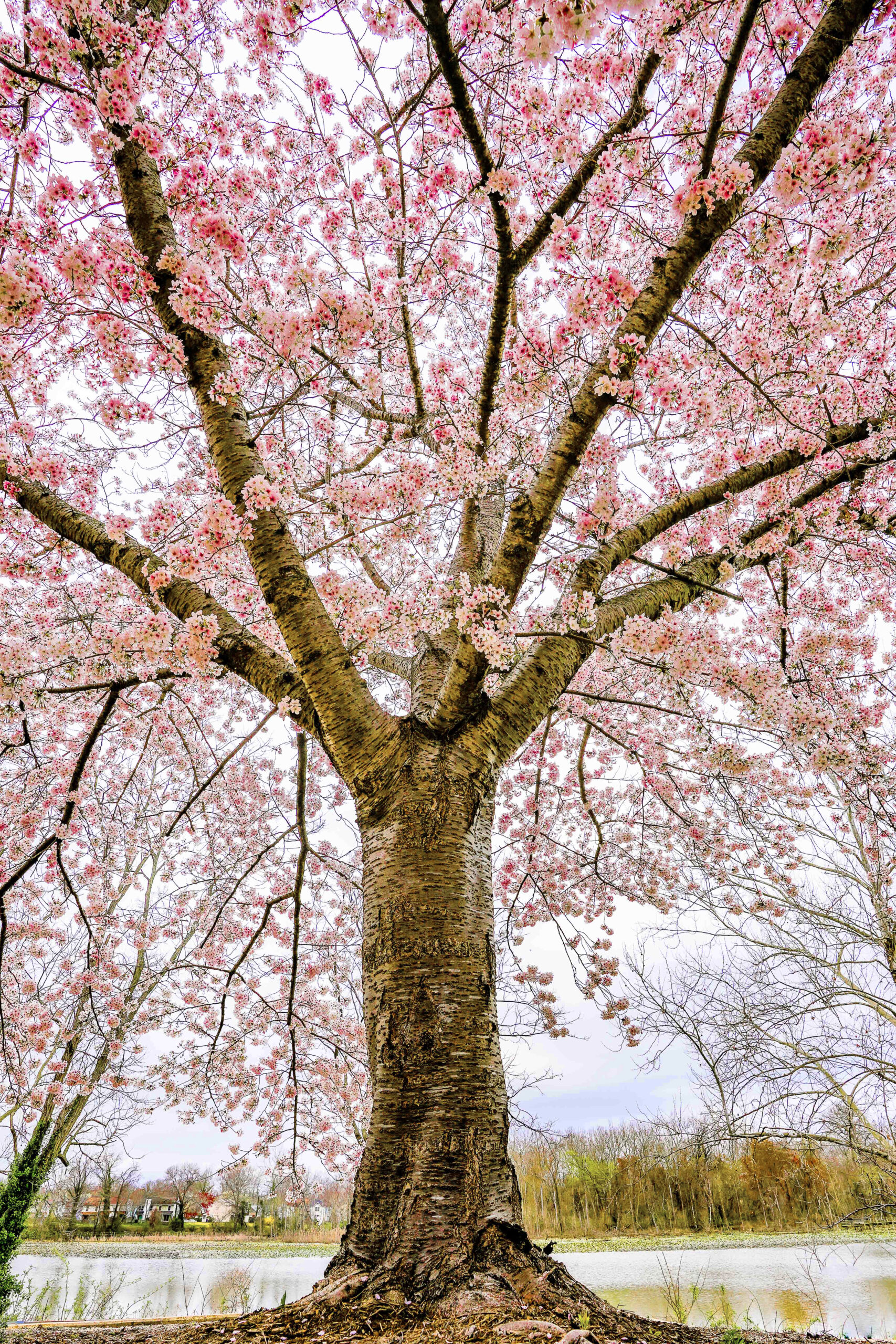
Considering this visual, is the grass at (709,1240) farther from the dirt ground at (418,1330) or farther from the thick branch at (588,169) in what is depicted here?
the thick branch at (588,169)

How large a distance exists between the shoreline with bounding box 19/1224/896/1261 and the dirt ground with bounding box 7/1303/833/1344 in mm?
9545

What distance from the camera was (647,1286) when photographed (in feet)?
20.4

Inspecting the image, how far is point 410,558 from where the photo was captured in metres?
6.48

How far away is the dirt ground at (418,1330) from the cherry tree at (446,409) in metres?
0.13

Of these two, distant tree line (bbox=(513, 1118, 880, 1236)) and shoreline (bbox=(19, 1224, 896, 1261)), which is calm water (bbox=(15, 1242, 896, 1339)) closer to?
shoreline (bbox=(19, 1224, 896, 1261))

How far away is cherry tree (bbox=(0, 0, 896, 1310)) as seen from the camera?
8.14 feet

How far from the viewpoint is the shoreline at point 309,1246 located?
10.4 metres

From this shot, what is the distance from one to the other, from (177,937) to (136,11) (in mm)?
7919

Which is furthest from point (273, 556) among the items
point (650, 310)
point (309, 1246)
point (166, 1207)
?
point (166, 1207)

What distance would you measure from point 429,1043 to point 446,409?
2869 mm

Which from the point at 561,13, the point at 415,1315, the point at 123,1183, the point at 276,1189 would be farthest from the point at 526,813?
the point at 123,1183

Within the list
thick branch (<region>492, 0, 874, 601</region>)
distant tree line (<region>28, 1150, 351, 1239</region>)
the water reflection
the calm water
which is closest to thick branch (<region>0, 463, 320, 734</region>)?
thick branch (<region>492, 0, 874, 601</region>)

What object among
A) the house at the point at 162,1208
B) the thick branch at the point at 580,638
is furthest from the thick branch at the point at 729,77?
the house at the point at 162,1208

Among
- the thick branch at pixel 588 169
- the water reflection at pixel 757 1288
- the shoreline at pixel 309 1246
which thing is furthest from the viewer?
the shoreline at pixel 309 1246
